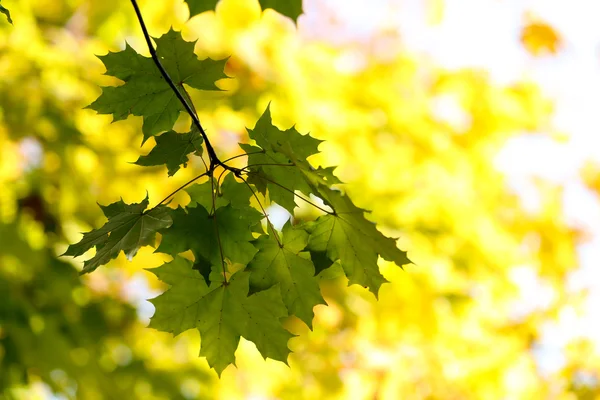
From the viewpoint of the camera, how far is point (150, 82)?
0.85 metres

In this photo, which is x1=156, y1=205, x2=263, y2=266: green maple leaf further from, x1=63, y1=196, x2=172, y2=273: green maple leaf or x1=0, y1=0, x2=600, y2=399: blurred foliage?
x1=0, y1=0, x2=600, y2=399: blurred foliage

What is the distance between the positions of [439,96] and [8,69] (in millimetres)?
2119

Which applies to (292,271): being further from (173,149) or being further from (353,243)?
(173,149)

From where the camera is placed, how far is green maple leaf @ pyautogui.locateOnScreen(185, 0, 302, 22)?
0.92 meters

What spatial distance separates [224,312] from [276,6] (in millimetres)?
467

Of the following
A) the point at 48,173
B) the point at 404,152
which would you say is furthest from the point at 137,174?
the point at 404,152

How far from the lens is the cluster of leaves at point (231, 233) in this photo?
2.47 ft

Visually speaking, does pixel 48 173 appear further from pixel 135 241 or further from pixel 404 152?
pixel 135 241

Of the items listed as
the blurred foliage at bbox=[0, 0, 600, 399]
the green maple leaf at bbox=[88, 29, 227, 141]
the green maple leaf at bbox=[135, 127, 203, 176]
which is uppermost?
the blurred foliage at bbox=[0, 0, 600, 399]

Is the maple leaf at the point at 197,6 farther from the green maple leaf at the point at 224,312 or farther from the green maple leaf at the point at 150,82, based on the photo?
the green maple leaf at the point at 224,312

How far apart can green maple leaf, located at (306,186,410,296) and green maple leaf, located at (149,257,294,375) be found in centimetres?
10

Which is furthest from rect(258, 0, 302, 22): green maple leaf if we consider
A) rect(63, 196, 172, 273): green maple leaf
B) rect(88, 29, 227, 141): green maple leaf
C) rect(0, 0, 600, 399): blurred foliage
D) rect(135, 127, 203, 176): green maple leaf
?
rect(0, 0, 600, 399): blurred foliage

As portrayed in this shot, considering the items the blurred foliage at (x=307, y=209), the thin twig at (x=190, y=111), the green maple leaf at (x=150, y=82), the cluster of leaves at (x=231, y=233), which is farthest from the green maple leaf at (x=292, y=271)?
the blurred foliage at (x=307, y=209)

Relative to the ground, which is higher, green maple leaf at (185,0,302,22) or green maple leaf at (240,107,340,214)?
green maple leaf at (185,0,302,22)
